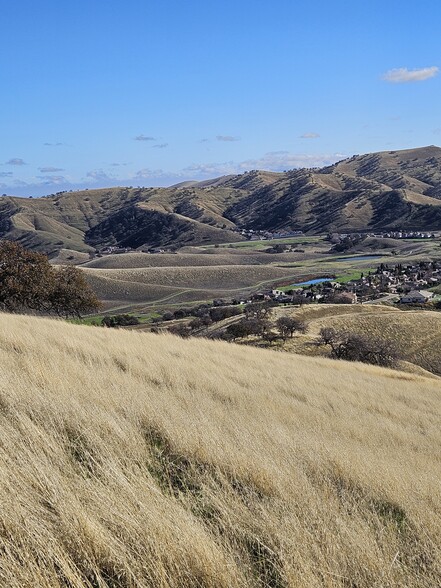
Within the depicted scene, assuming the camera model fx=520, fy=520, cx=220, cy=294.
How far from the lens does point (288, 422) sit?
10422 millimetres

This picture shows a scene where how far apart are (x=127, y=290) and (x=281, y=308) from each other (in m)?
48.8

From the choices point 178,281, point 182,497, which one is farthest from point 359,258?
point 182,497

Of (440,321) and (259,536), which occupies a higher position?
(259,536)

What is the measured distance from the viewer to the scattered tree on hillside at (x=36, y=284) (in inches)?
1357

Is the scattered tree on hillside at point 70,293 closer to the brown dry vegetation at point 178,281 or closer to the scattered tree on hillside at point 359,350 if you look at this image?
the scattered tree on hillside at point 359,350

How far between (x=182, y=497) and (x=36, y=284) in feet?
108

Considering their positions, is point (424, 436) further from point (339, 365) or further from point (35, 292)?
point (35, 292)

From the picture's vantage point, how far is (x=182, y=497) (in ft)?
14.8

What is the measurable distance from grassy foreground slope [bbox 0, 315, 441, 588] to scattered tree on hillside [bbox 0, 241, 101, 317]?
26357 millimetres

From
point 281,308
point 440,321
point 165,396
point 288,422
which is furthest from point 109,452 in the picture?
point 281,308

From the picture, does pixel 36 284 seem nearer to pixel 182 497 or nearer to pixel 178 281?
pixel 182 497

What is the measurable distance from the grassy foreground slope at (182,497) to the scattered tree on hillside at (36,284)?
1038 inches

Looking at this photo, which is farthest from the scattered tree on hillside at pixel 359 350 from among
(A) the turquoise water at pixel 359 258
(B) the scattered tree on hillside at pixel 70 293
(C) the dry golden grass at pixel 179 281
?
(A) the turquoise water at pixel 359 258

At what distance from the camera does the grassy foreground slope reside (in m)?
3.35
